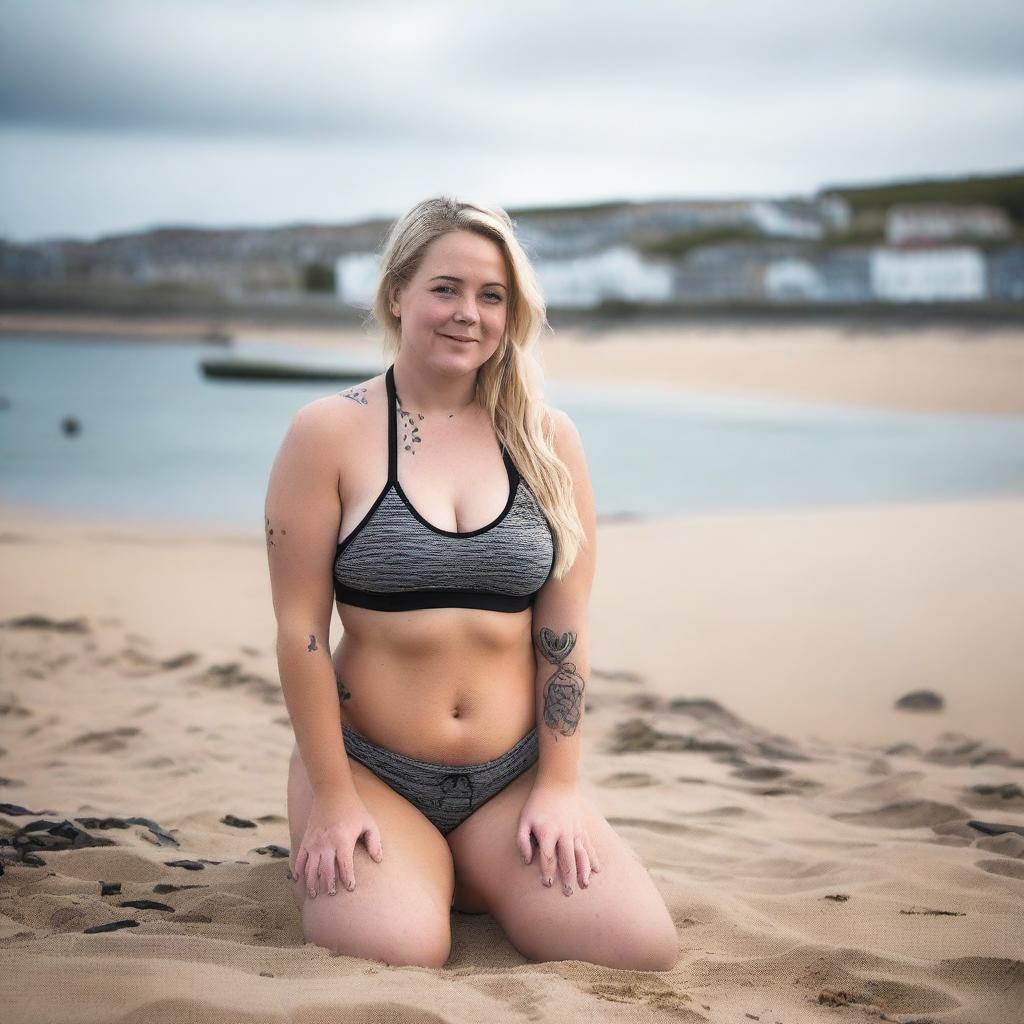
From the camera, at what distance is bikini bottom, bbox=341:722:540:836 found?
260cm

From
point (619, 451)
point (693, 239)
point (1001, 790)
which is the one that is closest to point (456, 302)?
point (1001, 790)

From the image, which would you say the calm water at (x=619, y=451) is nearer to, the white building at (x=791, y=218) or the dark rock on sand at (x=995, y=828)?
the white building at (x=791, y=218)

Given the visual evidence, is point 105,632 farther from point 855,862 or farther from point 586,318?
point 586,318

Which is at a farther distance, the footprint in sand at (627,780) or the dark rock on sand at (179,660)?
the dark rock on sand at (179,660)

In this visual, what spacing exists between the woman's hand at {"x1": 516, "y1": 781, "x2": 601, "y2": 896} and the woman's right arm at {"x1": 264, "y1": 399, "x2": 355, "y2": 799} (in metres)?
0.39

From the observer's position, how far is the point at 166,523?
39.7 ft

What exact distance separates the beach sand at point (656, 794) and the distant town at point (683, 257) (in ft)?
74.7

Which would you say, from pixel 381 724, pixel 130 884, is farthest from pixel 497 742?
pixel 130 884

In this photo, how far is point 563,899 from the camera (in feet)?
8.06

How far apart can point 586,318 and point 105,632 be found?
27326mm

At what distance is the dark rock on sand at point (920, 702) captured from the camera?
496cm

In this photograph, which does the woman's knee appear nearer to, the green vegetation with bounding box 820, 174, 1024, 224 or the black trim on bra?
the black trim on bra

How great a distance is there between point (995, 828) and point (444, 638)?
1.75 metres

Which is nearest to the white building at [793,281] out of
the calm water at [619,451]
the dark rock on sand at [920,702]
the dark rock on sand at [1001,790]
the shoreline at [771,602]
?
the calm water at [619,451]
